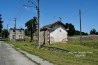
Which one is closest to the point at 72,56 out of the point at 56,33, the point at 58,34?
the point at 56,33

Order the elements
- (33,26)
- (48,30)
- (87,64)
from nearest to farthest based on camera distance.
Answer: (87,64) → (48,30) → (33,26)

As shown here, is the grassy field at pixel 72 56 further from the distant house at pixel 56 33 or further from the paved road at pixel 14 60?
the distant house at pixel 56 33

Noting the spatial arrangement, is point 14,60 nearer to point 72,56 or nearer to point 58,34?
point 72,56

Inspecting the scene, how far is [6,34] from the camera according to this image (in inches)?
7830

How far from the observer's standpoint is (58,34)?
6988cm

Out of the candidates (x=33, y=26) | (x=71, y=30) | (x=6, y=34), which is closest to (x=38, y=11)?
(x=33, y=26)

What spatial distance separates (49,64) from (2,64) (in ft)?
10.9

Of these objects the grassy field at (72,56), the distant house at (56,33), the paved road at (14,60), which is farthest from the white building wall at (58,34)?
the paved road at (14,60)

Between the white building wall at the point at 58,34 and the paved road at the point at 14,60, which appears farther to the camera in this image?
the white building wall at the point at 58,34

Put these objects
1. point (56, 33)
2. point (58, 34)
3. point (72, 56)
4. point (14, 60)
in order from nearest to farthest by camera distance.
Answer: point (14, 60) < point (72, 56) < point (56, 33) < point (58, 34)

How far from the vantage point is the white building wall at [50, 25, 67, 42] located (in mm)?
69312

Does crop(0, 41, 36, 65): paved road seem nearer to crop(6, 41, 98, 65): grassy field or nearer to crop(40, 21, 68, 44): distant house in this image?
crop(6, 41, 98, 65): grassy field

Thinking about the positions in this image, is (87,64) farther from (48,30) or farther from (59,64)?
(48,30)

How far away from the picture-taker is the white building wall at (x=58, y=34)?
6931 centimetres
